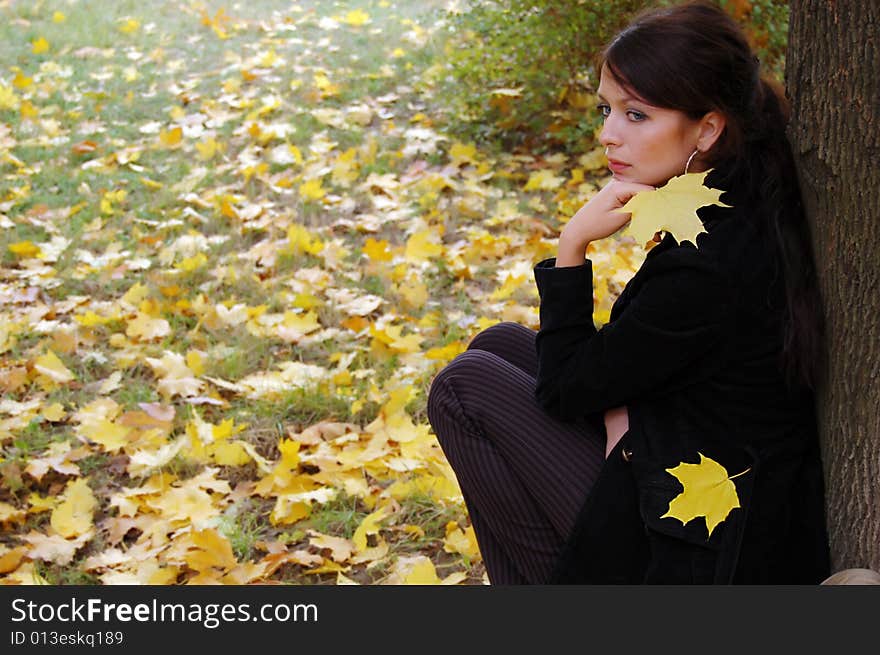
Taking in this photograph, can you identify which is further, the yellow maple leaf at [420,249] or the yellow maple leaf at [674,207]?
the yellow maple leaf at [420,249]

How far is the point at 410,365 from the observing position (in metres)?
3.26

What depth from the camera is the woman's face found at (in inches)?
71.8

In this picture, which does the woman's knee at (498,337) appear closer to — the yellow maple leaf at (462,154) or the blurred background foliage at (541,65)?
the blurred background foliage at (541,65)

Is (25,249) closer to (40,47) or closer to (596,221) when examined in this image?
(40,47)

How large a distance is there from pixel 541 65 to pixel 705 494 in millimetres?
3445

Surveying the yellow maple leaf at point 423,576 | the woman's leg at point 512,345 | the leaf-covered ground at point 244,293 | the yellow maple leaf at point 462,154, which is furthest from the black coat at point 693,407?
the yellow maple leaf at point 462,154

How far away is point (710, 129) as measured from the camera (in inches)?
72.0

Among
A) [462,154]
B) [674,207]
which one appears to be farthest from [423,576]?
[462,154]

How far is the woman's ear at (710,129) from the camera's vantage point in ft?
5.95

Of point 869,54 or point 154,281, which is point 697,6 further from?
point 154,281

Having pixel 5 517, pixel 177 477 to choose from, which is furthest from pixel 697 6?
pixel 5 517

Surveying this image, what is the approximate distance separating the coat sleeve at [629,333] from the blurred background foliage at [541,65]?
268 centimetres

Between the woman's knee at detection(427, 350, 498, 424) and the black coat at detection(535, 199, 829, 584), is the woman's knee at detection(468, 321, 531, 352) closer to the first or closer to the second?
the woman's knee at detection(427, 350, 498, 424)
